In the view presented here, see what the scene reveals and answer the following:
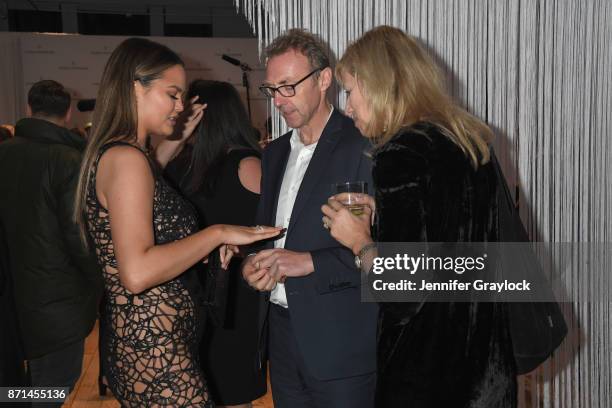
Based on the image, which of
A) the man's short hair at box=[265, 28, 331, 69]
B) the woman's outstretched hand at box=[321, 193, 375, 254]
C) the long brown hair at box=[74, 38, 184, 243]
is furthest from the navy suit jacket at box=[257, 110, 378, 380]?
the long brown hair at box=[74, 38, 184, 243]

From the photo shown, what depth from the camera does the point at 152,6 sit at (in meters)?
10.5

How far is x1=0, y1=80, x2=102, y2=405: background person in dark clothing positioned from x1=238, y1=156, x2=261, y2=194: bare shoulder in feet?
3.00

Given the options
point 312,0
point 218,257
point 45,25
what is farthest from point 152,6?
point 218,257

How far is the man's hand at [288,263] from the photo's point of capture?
5.92 feet

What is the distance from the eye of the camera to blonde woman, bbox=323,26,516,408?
1.38 metres

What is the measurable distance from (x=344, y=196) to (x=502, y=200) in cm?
40

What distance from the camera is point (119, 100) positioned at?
165 cm

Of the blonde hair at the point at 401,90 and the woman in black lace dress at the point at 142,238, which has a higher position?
the blonde hair at the point at 401,90

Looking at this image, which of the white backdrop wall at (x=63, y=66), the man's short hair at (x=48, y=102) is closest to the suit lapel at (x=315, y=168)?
the man's short hair at (x=48, y=102)

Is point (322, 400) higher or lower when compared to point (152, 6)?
lower

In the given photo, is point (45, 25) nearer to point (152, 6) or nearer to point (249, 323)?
point (152, 6)

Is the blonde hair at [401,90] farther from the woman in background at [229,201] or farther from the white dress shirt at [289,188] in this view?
the woman in background at [229,201]

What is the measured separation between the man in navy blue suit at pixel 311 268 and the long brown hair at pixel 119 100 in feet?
1.71

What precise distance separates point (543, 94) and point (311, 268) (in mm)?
1348
